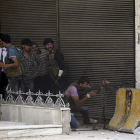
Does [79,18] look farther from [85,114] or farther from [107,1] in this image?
[85,114]

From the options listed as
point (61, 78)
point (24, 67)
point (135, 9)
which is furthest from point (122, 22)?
point (24, 67)

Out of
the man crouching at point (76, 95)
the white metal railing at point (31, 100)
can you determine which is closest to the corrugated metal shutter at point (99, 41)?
the man crouching at point (76, 95)

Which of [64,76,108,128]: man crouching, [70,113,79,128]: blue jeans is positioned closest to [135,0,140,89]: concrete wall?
[64,76,108,128]: man crouching

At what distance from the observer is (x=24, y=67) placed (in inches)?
372

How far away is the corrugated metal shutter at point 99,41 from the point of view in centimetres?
1068

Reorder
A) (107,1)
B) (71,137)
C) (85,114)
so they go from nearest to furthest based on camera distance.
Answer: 1. (71,137)
2. (85,114)
3. (107,1)

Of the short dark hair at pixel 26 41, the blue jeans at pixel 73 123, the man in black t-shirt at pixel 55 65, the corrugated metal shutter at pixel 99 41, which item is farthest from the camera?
the corrugated metal shutter at pixel 99 41

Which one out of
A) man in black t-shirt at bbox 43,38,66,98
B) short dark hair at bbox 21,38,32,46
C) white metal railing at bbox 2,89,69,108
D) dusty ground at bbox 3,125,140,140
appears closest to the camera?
dusty ground at bbox 3,125,140,140

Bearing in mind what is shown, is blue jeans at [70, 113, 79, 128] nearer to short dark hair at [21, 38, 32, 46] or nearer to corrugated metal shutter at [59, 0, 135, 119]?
corrugated metal shutter at [59, 0, 135, 119]

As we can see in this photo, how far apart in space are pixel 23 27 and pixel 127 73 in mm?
2765

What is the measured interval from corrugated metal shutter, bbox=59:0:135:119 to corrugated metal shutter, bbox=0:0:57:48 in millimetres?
266

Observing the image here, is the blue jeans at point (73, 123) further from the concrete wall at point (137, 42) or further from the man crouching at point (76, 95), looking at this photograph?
the concrete wall at point (137, 42)

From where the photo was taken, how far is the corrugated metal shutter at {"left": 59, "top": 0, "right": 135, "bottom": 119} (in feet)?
35.0

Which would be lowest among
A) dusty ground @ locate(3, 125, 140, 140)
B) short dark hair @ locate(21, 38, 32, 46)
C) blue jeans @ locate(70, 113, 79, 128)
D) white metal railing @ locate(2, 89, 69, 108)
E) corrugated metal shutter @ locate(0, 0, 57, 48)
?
dusty ground @ locate(3, 125, 140, 140)
